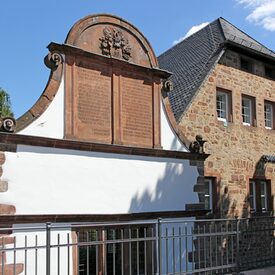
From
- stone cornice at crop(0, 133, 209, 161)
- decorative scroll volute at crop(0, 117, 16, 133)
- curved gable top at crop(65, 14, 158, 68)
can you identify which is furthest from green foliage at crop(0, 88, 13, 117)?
decorative scroll volute at crop(0, 117, 16, 133)

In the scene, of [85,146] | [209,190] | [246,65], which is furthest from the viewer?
[246,65]

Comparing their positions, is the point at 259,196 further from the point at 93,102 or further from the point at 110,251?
the point at 93,102

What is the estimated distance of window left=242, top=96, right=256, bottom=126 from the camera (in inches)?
603

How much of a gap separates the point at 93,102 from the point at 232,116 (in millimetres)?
5963

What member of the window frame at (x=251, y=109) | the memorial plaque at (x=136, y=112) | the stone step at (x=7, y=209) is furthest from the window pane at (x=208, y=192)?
the stone step at (x=7, y=209)

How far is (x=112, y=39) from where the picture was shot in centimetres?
1045

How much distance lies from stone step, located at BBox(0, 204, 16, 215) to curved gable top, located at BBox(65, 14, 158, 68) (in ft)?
11.7

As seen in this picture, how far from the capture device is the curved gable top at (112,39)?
9.92m

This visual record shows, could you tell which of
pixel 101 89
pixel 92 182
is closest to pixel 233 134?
pixel 101 89

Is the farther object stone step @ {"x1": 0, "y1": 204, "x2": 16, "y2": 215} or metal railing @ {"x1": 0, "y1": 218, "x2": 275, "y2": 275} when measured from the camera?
stone step @ {"x1": 0, "y1": 204, "x2": 16, "y2": 215}

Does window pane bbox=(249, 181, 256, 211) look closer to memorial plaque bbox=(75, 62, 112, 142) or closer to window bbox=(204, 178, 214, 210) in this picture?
window bbox=(204, 178, 214, 210)

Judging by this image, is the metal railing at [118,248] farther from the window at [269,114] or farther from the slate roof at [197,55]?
the window at [269,114]

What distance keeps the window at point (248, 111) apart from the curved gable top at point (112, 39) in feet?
16.9

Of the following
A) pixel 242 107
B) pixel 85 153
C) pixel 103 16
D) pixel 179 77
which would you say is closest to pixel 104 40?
pixel 103 16
